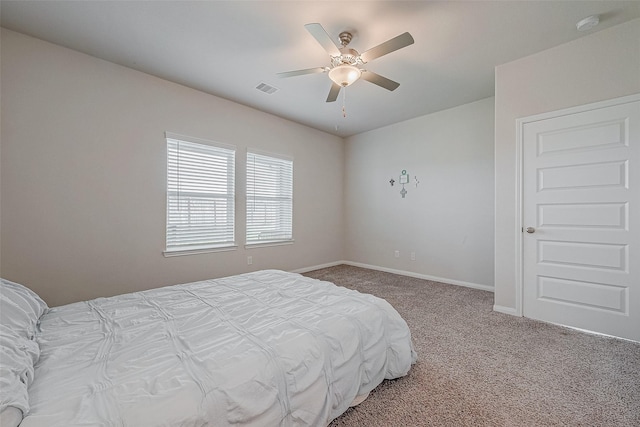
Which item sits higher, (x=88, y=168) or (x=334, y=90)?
(x=334, y=90)

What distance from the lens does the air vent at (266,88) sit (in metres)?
3.39

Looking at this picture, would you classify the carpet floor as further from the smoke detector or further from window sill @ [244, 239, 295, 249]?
the smoke detector

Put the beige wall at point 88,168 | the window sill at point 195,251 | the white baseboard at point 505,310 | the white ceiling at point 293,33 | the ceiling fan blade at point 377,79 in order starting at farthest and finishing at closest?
the window sill at point 195,251, the white baseboard at point 505,310, the beige wall at point 88,168, the ceiling fan blade at point 377,79, the white ceiling at point 293,33

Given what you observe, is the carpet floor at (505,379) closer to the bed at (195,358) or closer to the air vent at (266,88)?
the bed at (195,358)

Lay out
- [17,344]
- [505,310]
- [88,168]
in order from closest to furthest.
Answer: [17,344], [88,168], [505,310]

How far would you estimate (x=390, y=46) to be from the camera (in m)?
1.95

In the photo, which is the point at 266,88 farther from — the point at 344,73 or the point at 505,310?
the point at 505,310

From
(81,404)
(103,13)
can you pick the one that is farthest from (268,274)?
(103,13)

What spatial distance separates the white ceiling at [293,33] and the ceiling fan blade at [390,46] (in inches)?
15.7

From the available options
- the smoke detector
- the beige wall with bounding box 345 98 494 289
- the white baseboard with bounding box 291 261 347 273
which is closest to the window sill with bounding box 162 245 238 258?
the white baseboard with bounding box 291 261 347 273

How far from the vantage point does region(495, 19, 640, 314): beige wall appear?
91.7 inches

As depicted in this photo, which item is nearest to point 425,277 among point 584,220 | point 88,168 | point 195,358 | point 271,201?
point 584,220

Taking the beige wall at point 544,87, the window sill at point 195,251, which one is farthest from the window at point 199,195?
the beige wall at point 544,87

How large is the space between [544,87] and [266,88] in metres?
3.14
